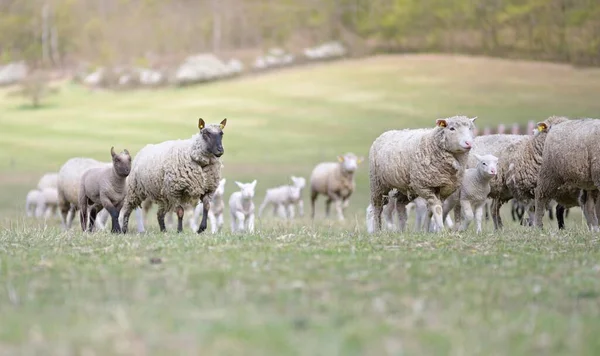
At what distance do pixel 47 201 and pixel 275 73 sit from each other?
3654 cm

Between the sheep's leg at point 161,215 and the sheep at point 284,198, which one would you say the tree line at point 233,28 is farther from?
the sheep's leg at point 161,215

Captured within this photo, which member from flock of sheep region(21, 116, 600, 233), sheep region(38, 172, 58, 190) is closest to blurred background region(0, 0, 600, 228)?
sheep region(38, 172, 58, 190)

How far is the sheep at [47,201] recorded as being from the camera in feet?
77.3

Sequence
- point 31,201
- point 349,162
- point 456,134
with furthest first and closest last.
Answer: point 31,201
point 349,162
point 456,134

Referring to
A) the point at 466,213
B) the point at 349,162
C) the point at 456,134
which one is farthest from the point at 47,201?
the point at 456,134

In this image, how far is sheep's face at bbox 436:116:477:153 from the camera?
41.6 ft

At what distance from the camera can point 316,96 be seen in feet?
174

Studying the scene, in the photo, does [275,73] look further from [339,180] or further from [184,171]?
[184,171]

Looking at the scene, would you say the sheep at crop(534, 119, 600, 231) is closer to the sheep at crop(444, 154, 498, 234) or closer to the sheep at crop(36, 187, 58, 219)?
the sheep at crop(444, 154, 498, 234)

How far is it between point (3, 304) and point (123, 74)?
5479 cm

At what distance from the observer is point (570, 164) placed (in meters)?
12.9

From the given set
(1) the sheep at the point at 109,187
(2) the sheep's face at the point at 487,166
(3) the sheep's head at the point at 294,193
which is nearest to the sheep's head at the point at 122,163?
(1) the sheep at the point at 109,187

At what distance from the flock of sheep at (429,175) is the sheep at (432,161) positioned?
1 centimetres

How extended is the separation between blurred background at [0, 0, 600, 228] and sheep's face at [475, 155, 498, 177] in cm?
1900
